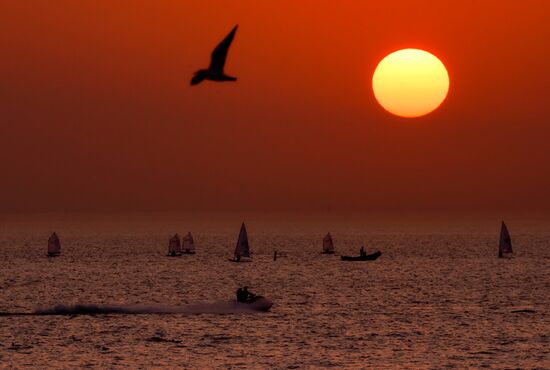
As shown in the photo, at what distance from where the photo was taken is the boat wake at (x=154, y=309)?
306 ft

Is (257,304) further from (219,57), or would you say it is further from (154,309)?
(219,57)

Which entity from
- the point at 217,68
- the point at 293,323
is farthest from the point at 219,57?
the point at 293,323

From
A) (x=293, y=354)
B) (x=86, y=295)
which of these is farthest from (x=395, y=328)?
(x=86, y=295)

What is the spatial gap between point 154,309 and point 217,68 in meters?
72.9

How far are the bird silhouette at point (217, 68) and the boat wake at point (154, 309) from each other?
6678cm

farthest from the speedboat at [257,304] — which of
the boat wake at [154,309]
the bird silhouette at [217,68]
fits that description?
the bird silhouette at [217,68]

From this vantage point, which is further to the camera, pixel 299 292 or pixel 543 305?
pixel 299 292

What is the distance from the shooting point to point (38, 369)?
6341cm

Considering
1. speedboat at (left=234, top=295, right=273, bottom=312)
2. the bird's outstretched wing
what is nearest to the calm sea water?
speedboat at (left=234, top=295, right=273, bottom=312)

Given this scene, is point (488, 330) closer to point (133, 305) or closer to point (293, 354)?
point (293, 354)

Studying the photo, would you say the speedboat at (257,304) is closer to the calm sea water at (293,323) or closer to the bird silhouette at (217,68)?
the calm sea water at (293,323)

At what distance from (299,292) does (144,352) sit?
5120 centimetres

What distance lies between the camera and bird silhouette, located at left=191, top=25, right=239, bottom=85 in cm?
2645

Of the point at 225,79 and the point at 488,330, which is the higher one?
the point at 225,79
